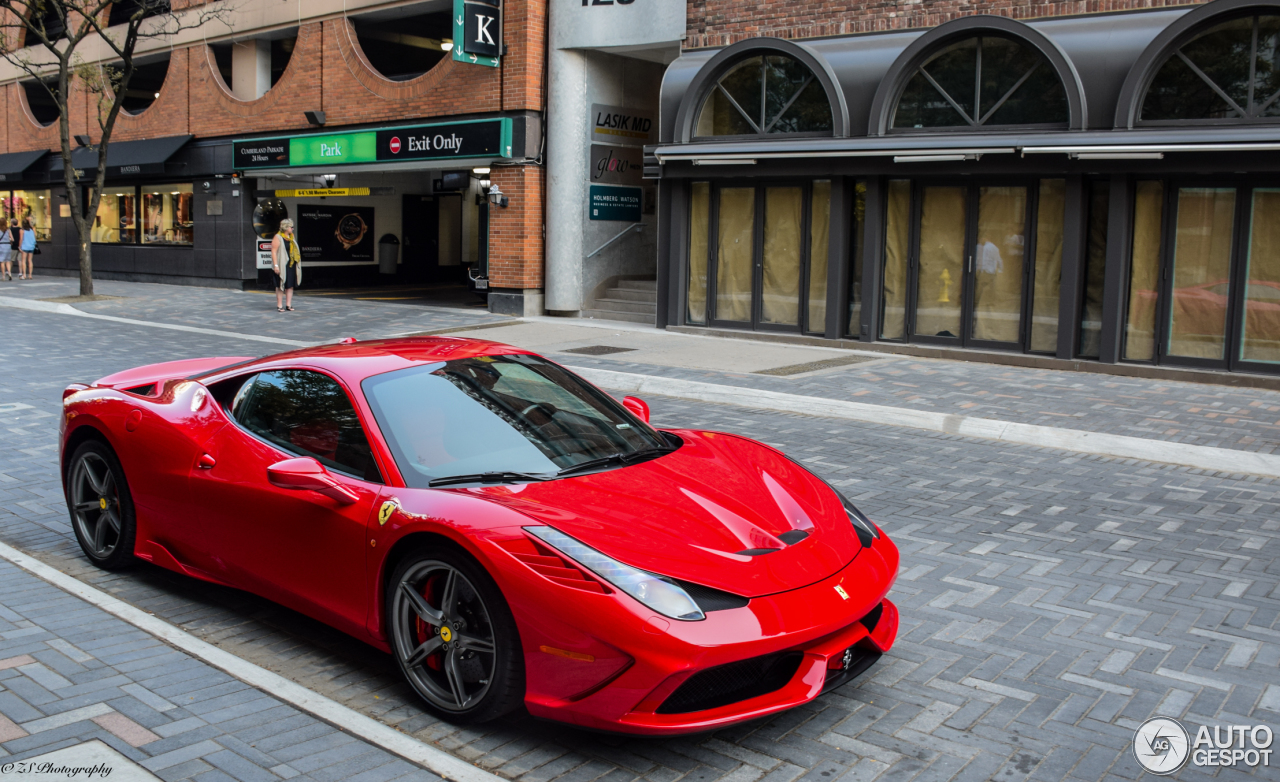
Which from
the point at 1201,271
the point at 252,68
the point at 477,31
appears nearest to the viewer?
the point at 1201,271

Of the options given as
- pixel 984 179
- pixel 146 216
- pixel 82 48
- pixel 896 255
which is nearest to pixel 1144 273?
pixel 984 179

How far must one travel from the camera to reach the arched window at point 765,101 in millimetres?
16172

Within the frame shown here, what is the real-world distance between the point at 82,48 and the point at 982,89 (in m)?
28.2

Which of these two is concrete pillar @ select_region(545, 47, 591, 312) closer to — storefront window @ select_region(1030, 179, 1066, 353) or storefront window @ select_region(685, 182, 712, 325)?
storefront window @ select_region(685, 182, 712, 325)

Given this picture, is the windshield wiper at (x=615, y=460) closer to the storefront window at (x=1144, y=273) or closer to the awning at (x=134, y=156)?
the storefront window at (x=1144, y=273)

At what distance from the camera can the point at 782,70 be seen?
1645 centimetres

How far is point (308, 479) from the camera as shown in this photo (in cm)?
415

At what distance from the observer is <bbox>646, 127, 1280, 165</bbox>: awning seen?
1254cm

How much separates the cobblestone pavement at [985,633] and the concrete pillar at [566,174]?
498 inches

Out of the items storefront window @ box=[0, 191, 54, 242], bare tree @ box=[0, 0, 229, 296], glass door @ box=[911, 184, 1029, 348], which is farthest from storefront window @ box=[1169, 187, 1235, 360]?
storefront window @ box=[0, 191, 54, 242]

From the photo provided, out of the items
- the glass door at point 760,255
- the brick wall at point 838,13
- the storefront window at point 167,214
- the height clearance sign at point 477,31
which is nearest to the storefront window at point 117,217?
the storefront window at point 167,214

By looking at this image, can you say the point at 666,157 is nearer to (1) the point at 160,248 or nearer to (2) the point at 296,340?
(2) the point at 296,340

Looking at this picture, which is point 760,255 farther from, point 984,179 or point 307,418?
point 307,418

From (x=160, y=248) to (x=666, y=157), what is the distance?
1805cm
